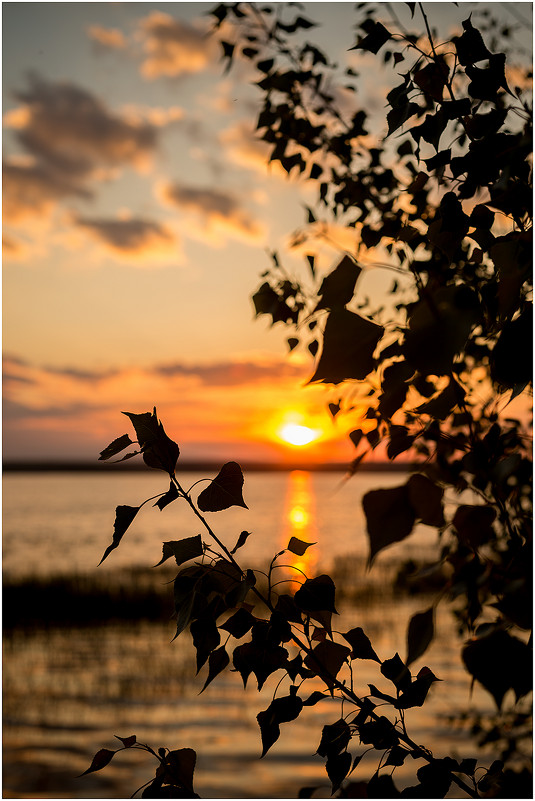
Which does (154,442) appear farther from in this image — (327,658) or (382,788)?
(382,788)

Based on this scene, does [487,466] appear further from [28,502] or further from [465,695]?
[28,502]

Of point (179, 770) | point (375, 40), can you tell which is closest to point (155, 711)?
point (179, 770)

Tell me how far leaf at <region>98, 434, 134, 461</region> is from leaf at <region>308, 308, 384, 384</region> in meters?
0.49

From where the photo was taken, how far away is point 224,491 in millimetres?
1084

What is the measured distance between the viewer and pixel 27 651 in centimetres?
1558

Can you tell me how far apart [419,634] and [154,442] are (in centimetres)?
48

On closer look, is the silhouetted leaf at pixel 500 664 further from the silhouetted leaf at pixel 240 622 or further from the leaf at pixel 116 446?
the leaf at pixel 116 446

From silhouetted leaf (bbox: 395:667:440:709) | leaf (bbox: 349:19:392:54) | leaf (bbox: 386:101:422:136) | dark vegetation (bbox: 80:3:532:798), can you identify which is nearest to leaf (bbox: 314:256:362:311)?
dark vegetation (bbox: 80:3:532:798)

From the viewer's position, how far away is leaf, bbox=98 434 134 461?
1080 millimetres

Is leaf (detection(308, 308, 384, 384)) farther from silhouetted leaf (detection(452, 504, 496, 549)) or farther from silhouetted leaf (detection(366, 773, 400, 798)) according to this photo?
silhouetted leaf (detection(366, 773, 400, 798))

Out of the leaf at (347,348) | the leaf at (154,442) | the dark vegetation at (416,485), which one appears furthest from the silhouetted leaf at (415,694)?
the leaf at (347,348)

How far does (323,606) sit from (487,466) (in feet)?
1.07

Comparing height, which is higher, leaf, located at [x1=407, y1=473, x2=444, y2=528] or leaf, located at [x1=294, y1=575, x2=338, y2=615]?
leaf, located at [x1=407, y1=473, x2=444, y2=528]

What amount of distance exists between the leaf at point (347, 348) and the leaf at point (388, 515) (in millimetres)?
124
